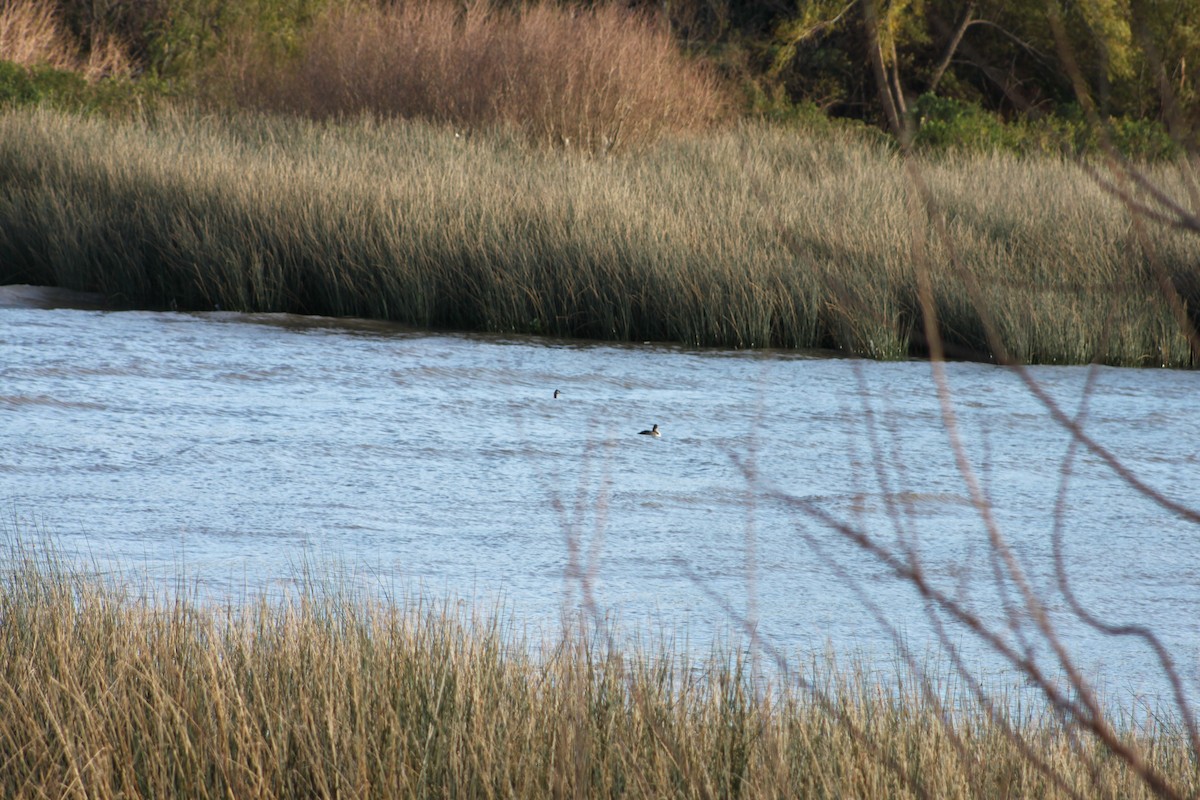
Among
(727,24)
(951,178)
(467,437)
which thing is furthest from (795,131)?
(467,437)

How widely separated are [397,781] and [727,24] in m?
24.2

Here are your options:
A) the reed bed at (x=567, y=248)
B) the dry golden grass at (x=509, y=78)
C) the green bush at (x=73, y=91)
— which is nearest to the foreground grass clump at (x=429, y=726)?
the reed bed at (x=567, y=248)

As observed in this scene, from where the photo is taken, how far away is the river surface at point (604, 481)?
3.96 meters

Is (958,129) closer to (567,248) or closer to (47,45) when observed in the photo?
(567,248)

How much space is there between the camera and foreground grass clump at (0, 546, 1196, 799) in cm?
256

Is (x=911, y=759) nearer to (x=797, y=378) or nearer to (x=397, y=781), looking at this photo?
(x=397, y=781)

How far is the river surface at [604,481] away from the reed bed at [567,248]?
99cm

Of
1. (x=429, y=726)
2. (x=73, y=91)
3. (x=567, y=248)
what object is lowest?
(x=429, y=726)

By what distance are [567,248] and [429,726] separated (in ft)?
23.7

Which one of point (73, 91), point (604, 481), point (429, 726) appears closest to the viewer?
point (429, 726)

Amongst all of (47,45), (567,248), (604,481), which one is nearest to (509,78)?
(567,248)

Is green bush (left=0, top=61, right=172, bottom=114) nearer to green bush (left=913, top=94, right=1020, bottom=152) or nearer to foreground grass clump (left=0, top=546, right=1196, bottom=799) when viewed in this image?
green bush (left=913, top=94, right=1020, bottom=152)

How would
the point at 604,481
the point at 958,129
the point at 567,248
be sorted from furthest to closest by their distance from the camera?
1. the point at 958,129
2. the point at 567,248
3. the point at 604,481

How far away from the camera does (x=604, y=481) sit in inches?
164
